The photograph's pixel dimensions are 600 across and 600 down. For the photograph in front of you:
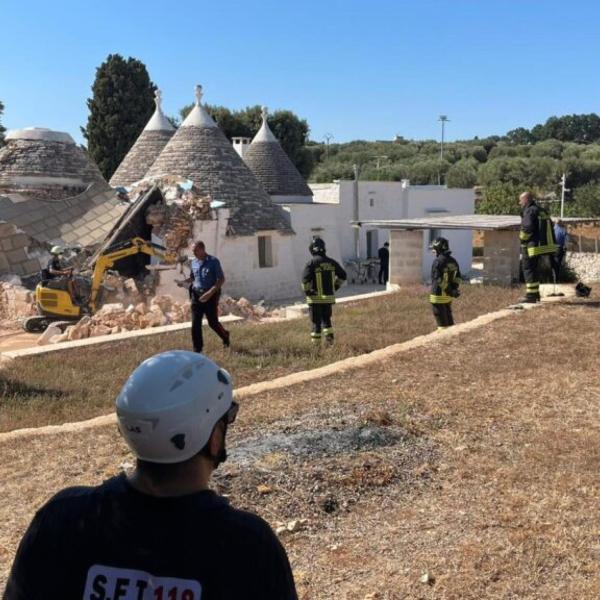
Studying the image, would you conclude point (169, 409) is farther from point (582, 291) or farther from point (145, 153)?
point (145, 153)

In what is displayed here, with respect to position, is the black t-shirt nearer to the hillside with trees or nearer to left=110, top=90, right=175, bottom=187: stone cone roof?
left=110, top=90, right=175, bottom=187: stone cone roof

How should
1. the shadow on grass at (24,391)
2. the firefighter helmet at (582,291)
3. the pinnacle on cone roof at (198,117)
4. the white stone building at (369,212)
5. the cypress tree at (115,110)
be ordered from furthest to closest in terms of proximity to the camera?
the cypress tree at (115,110) < the white stone building at (369,212) < the pinnacle on cone roof at (198,117) < the firefighter helmet at (582,291) < the shadow on grass at (24,391)

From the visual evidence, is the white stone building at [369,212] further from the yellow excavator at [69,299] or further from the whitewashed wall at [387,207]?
the yellow excavator at [69,299]

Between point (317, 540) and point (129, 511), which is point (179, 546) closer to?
point (129, 511)

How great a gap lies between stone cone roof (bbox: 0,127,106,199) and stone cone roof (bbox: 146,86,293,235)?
2.54m

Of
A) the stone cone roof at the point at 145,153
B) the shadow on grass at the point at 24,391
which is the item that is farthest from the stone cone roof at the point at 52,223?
the shadow on grass at the point at 24,391

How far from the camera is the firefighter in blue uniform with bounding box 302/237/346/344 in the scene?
933 cm

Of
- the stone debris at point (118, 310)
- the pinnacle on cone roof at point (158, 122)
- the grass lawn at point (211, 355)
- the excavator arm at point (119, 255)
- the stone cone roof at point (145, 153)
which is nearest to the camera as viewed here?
the grass lawn at point (211, 355)

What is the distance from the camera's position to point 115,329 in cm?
1359

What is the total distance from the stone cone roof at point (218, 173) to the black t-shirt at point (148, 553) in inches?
736

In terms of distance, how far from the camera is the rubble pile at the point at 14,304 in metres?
15.6

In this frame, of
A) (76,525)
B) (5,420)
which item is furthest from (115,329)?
(76,525)

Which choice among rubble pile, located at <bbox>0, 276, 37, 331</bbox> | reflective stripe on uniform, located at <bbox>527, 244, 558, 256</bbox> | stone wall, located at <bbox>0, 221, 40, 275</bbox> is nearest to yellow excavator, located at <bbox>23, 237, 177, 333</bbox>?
rubble pile, located at <bbox>0, 276, 37, 331</bbox>

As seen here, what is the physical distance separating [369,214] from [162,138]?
8.27 m
